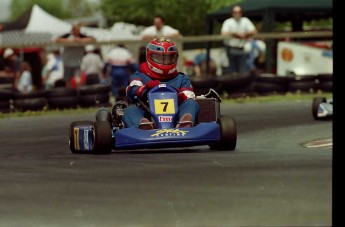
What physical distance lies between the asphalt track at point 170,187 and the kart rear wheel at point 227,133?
15 cm

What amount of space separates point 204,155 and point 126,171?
127cm

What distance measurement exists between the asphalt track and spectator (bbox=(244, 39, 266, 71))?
8.07m

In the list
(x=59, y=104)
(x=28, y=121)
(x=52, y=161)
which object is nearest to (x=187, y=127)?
(x=52, y=161)

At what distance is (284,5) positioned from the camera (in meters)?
21.3

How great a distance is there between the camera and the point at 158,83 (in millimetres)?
9461

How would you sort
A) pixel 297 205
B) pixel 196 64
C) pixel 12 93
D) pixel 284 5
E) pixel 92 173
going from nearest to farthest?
pixel 297 205 < pixel 92 173 < pixel 12 93 < pixel 284 5 < pixel 196 64

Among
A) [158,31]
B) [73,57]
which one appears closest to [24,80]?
[73,57]

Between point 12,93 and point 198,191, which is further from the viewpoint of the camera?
point 12,93

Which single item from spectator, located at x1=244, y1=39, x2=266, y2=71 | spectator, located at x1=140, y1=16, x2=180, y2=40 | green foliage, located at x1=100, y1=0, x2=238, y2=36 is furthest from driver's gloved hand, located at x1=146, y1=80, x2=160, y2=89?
green foliage, located at x1=100, y1=0, x2=238, y2=36

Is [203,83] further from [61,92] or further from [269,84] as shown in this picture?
[61,92]

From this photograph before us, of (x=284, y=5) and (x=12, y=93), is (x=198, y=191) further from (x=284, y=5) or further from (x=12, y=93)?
(x=284, y=5)

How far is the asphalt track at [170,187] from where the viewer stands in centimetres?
550

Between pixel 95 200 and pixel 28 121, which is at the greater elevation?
pixel 95 200

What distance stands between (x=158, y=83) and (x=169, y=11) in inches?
1171
